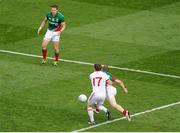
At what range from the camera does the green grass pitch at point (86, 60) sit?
2630 cm

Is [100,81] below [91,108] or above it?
above

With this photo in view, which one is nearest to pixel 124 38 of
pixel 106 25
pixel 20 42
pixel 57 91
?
pixel 106 25

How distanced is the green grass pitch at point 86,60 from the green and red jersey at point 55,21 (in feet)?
5.12

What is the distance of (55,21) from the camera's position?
33.3 metres

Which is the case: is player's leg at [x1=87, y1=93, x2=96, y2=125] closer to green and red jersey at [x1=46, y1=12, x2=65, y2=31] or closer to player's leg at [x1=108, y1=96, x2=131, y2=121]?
player's leg at [x1=108, y1=96, x2=131, y2=121]

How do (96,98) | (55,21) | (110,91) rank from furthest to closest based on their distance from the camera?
(55,21), (110,91), (96,98)

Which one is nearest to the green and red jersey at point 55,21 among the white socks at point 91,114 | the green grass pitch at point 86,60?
the green grass pitch at point 86,60

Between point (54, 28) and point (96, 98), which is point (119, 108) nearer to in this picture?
point (96, 98)

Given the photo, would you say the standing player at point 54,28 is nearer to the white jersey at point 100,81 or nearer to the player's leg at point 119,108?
the white jersey at point 100,81

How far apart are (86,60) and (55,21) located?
94.4 inches

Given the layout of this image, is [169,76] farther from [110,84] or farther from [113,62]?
[110,84]

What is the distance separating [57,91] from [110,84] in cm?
399

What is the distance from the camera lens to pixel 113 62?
34062 millimetres

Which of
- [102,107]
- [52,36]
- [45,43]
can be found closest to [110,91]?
[102,107]
